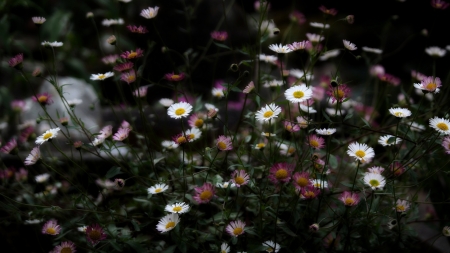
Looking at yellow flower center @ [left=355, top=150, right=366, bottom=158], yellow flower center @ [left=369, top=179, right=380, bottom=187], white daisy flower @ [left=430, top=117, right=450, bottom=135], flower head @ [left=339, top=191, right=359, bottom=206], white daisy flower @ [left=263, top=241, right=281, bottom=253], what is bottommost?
white daisy flower @ [left=263, top=241, right=281, bottom=253]

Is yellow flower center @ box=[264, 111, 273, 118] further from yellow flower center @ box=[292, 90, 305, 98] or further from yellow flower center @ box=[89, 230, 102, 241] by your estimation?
yellow flower center @ box=[89, 230, 102, 241]

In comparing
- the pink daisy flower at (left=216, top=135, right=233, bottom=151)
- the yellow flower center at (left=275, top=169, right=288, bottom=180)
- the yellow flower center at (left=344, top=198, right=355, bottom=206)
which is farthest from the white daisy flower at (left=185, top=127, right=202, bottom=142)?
the yellow flower center at (left=344, top=198, right=355, bottom=206)

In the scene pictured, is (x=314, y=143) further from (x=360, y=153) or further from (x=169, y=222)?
(x=169, y=222)

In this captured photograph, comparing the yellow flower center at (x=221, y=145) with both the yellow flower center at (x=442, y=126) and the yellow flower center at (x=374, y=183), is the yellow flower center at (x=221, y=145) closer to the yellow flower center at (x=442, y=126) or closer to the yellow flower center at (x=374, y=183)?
the yellow flower center at (x=374, y=183)

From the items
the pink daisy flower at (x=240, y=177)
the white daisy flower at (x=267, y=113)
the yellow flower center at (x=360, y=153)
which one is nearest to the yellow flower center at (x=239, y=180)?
the pink daisy flower at (x=240, y=177)

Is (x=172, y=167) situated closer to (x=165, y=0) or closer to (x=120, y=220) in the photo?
(x=120, y=220)

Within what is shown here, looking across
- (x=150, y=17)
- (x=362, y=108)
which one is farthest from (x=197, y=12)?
(x=150, y=17)

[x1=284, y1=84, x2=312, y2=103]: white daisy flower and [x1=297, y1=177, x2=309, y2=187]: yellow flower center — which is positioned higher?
[x1=284, y1=84, x2=312, y2=103]: white daisy flower
